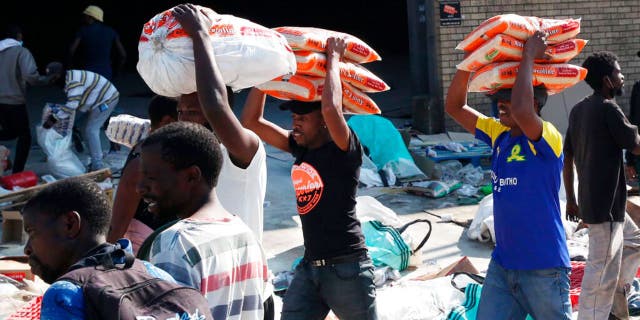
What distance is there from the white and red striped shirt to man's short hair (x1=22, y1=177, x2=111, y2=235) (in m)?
0.20

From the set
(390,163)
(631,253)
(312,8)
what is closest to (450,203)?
(390,163)

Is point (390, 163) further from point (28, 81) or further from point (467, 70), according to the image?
point (467, 70)

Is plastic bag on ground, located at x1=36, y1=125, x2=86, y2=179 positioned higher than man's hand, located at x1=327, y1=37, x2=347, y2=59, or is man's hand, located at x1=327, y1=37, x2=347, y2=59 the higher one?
man's hand, located at x1=327, y1=37, x2=347, y2=59

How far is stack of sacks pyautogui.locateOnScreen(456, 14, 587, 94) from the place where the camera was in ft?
14.9

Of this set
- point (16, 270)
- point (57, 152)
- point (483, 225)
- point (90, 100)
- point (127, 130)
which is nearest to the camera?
point (127, 130)

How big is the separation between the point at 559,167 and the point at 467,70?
2.69 ft

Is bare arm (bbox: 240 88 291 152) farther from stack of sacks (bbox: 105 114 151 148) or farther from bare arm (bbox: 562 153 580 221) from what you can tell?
bare arm (bbox: 562 153 580 221)

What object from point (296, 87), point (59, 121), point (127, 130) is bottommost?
point (59, 121)

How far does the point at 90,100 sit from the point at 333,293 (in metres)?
7.50

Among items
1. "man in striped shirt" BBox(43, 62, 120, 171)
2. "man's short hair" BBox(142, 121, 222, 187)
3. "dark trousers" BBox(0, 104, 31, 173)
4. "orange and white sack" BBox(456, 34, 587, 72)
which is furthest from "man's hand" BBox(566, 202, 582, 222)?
"dark trousers" BBox(0, 104, 31, 173)

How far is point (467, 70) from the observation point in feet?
16.0

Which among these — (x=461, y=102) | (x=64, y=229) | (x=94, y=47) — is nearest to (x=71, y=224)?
(x=64, y=229)

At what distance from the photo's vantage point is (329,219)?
435 cm

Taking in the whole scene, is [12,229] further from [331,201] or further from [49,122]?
[331,201]
